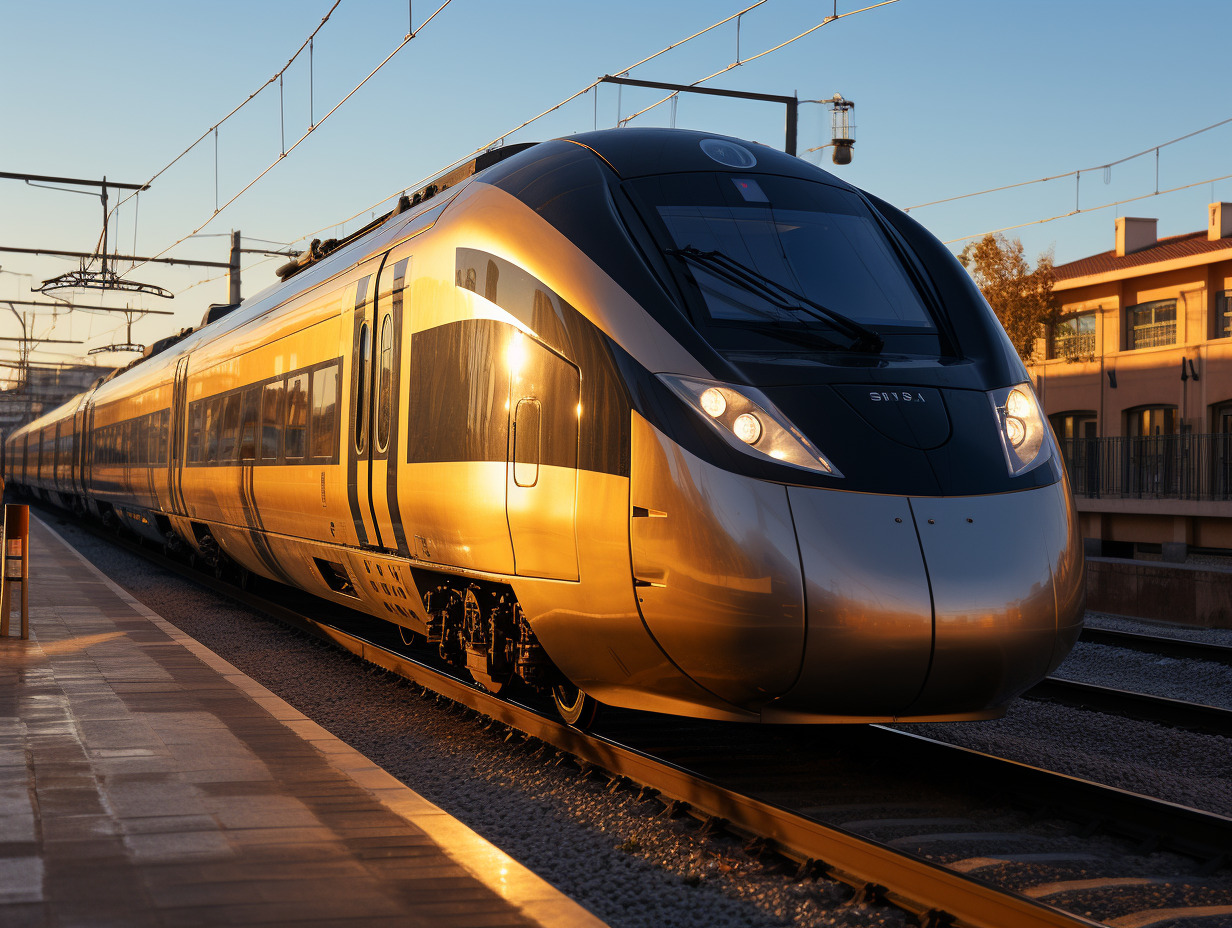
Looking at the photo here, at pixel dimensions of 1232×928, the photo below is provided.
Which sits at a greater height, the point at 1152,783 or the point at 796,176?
the point at 796,176

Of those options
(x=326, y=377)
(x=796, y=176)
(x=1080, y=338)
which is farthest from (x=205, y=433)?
(x=1080, y=338)

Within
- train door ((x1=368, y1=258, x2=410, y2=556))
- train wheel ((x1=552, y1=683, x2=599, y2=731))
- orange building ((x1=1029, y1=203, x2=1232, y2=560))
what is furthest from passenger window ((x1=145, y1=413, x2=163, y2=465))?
orange building ((x1=1029, y1=203, x2=1232, y2=560))

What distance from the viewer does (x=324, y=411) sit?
30.6 feet

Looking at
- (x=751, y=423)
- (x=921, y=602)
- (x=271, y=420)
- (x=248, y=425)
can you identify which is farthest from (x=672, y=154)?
(x=248, y=425)

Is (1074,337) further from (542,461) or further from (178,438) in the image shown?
(542,461)

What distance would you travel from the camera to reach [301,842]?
461cm

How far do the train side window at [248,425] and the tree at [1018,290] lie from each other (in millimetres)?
29836

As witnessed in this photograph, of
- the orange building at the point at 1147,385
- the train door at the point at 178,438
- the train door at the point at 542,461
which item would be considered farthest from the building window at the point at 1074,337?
the train door at the point at 542,461

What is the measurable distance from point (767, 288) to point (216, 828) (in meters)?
3.31

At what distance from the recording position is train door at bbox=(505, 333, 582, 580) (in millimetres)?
5789

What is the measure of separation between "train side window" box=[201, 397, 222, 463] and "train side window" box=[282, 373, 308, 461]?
3586 millimetres

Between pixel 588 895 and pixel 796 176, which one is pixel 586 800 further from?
pixel 796 176

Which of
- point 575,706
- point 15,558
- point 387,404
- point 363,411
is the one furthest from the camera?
point 15,558

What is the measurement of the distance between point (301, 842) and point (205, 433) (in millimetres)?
10631
